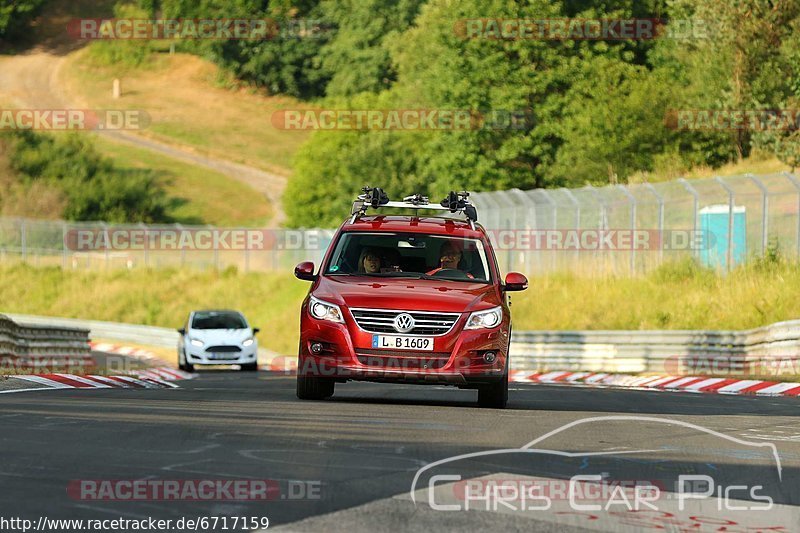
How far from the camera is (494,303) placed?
51.0ft

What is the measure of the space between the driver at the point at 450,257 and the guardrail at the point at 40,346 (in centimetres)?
1151

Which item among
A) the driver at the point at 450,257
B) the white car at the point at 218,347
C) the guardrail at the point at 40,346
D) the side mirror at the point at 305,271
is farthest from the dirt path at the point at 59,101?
the side mirror at the point at 305,271

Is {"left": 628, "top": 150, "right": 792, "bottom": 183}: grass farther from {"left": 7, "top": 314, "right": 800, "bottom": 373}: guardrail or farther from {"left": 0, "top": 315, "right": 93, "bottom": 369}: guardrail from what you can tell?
{"left": 0, "top": 315, "right": 93, "bottom": 369}: guardrail

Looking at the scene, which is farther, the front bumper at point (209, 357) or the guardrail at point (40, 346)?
the front bumper at point (209, 357)

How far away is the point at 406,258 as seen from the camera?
16.8 meters

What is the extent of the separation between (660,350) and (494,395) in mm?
14004

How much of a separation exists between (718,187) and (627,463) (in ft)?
81.3

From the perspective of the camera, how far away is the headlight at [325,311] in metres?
15.3

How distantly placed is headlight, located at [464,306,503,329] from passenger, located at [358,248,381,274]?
61.3 inches

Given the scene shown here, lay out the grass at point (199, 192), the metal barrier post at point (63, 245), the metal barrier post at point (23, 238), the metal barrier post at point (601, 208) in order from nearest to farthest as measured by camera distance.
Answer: the metal barrier post at point (601, 208) < the metal barrier post at point (63, 245) < the metal barrier post at point (23, 238) < the grass at point (199, 192)

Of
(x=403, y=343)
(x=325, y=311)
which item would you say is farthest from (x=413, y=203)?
(x=403, y=343)

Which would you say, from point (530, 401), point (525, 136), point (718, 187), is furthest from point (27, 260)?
point (530, 401)

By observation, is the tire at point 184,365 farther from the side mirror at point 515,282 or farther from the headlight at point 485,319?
the headlight at point 485,319

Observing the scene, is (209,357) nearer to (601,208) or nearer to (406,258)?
(601,208)
